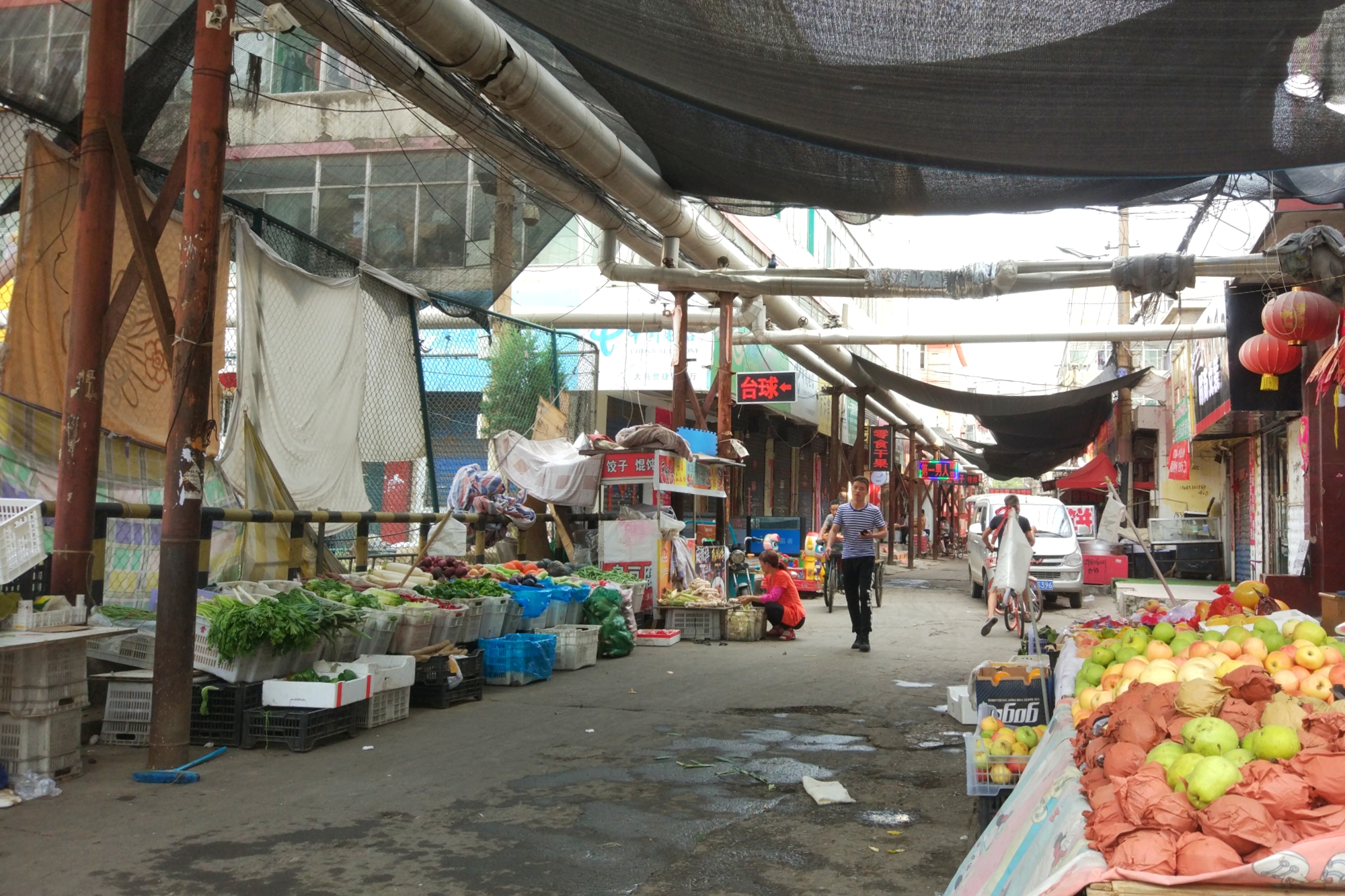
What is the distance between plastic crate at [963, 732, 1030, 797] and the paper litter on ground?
114 centimetres

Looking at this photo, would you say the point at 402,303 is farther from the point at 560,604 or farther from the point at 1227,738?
the point at 1227,738

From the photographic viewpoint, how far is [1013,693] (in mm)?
5723

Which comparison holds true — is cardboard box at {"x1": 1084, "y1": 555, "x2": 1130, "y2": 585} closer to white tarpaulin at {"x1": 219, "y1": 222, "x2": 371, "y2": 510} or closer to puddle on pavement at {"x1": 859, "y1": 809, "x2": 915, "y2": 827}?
white tarpaulin at {"x1": 219, "y1": 222, "x2": 371, "y2": 510}

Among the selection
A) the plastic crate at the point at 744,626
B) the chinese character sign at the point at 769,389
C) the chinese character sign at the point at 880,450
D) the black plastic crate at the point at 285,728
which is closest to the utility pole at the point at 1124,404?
the chinese character sign at the point at 769,389

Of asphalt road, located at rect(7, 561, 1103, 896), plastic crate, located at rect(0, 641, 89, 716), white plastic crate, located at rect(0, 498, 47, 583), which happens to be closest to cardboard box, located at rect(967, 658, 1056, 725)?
asphalt road, located at rect(7, 561, 1103, 896)

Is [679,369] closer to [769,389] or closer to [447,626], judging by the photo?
[769,389]

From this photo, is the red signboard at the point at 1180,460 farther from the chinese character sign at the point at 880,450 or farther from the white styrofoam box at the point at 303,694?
the white styrofoam box at the point at 303,694

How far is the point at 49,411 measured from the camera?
7.46 m

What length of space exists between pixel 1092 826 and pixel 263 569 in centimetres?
812

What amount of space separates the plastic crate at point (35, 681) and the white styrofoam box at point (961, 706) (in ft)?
18.2

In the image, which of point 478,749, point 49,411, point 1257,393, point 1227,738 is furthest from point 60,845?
point 1257,393

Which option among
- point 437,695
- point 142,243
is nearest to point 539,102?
point 142,243

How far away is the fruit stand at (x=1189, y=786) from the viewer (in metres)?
2.38

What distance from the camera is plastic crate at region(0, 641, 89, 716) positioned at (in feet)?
17.8
